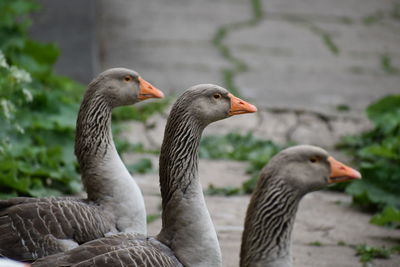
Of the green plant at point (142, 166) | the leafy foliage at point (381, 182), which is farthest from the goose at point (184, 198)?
the green plant at point (142, 166)

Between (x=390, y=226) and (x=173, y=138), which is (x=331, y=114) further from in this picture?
(x=173, y=138)

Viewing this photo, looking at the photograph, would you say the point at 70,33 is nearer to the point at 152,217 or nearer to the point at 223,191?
the point at 223,191

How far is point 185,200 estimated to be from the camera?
3848mm

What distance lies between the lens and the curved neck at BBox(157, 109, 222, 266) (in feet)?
12.3

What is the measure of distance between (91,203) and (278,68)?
6806 mm

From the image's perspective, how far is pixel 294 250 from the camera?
5219 millimetres

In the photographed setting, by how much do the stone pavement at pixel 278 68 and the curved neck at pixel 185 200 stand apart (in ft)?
3.86

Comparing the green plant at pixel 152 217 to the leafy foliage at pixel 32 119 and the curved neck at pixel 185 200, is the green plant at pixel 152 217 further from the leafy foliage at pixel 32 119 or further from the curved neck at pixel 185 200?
the curved neck at pixel 185 200

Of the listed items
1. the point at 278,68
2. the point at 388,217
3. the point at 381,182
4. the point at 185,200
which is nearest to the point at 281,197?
the point at 185,200

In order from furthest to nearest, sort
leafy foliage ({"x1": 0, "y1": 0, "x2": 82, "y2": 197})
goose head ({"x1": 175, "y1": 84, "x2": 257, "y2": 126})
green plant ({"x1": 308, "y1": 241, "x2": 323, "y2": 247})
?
leafy foliage ({"x1": 0, "y1": 0, "x2": 82, "y2": 197}), green plant ({"x1": 308, "y1": 241, "x2": 323, "y2": 247}), goose head ({"x1": 175, "y1": 84, "x2": 257, "y2": 126})

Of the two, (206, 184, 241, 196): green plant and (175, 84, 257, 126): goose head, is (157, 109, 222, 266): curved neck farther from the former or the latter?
(206, 184, 241, 196): green plant

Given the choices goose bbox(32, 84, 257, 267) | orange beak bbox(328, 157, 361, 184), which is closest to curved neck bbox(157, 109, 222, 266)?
goose bbox(32, 84, 257, 267)

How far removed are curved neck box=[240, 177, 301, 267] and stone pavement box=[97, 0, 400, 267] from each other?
1339 millimetres

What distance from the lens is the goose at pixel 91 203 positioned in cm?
400
